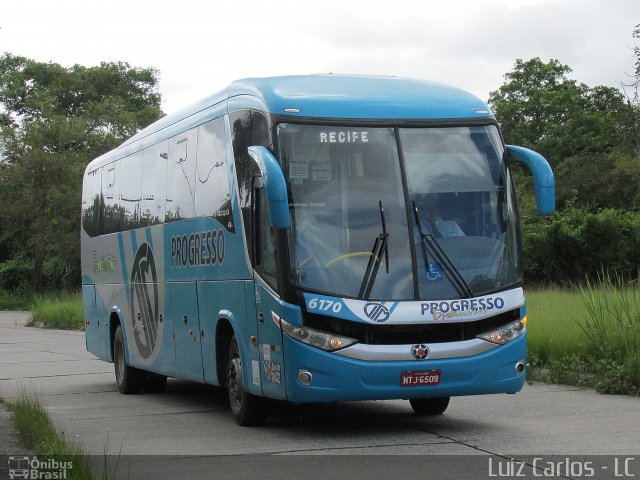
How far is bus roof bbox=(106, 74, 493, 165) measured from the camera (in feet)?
36.6

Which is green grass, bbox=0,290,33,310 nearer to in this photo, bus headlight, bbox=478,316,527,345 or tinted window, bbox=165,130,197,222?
tinted window, bbox=165,130,197,222

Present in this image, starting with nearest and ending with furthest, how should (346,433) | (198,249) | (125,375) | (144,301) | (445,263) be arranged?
(445,263), (346,433), (198,249), (144,301), (125,375)

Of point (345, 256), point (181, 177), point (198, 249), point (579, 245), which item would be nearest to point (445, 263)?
point (345, 256)

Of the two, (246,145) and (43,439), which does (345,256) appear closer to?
(246,145)

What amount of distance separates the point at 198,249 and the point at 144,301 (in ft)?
9.26

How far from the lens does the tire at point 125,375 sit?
55.4 ft

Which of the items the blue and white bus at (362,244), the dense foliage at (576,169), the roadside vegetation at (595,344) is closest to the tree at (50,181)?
the dense foliage at (576,169)

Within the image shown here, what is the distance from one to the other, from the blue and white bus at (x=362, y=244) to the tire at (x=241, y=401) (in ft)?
0.06

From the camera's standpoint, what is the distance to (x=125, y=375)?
16.9 metres

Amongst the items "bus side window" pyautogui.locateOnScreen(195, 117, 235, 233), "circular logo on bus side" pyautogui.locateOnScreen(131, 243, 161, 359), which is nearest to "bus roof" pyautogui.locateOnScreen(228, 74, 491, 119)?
"bus side window" pyautogui.locateOnScreen(195, 117, 235, 233)

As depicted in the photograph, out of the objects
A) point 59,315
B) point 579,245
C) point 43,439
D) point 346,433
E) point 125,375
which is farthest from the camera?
point 579,245

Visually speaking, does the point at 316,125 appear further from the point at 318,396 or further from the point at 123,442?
the point at 123,442

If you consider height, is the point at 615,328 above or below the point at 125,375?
above

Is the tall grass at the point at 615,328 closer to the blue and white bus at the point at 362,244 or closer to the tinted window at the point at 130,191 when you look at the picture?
the blue and white bus at the point at 362,244
